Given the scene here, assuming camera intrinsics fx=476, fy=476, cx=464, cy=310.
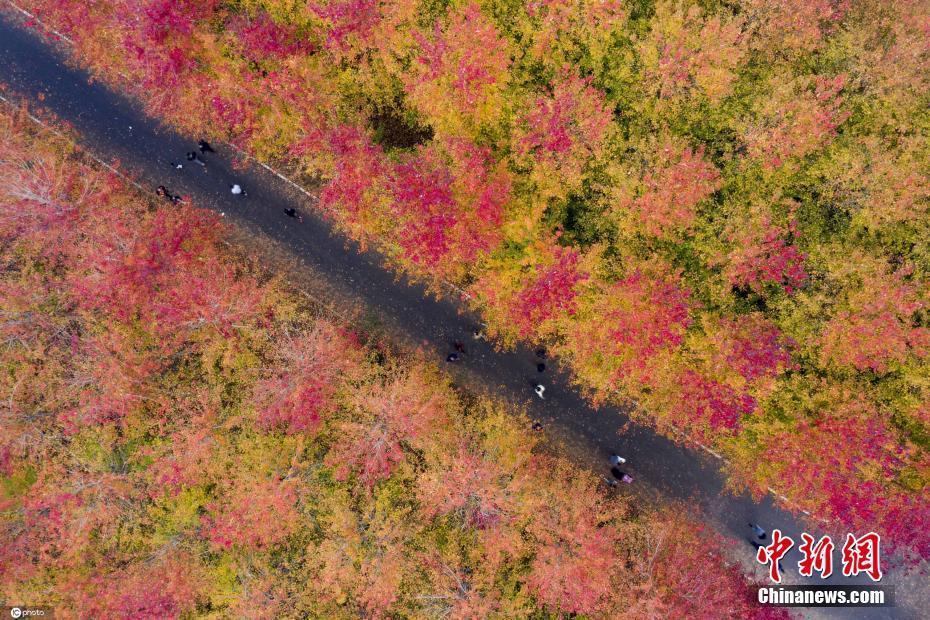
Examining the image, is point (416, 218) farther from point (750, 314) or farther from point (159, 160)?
point (750, 314)

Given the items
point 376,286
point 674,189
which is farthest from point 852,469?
point 376,286

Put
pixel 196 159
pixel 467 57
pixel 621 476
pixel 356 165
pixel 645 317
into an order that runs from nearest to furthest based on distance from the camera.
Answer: pixel 467 57
pixel 645 317
pixel 356 165
pixel 621 476
pixel 196 159

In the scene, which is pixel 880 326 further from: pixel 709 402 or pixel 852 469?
pixel 709 402

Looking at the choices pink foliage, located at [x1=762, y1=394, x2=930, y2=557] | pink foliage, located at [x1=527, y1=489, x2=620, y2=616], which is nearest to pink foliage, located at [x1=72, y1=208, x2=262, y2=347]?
pink foliage, located at [x1=527, y1=489, x2=620, y2=616]

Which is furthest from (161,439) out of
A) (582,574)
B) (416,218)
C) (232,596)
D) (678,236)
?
(678,236)

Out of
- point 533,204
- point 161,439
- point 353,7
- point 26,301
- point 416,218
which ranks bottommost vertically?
point 161,439

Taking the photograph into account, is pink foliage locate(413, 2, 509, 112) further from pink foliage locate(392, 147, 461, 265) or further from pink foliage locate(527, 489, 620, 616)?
pink foliage locate(527, 489, 620, 616)
